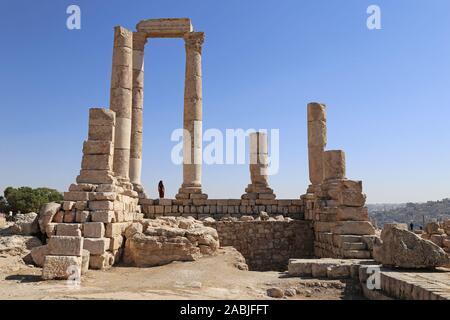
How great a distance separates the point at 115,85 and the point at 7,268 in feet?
32.8

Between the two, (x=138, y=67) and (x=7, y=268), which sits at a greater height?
(x=138, y=67)

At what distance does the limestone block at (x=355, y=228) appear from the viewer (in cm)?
1430

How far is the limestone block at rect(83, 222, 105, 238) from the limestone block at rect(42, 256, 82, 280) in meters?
1.69

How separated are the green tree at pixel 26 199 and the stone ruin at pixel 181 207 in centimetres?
2714

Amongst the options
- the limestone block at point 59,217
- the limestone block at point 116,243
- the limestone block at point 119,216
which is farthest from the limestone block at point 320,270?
the limestone block at point 59,217

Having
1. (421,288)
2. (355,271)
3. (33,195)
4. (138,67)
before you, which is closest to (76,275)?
(355,271)

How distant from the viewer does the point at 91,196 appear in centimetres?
1256

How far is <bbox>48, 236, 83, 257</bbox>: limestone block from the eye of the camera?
33.9 ft

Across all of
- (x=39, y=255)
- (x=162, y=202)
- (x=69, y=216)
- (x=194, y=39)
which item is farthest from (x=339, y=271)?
(x=194, y=39)

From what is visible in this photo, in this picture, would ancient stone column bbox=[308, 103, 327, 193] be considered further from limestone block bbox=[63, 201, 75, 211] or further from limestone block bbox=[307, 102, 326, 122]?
limestone block bbox=[63, 201, 75, 211]

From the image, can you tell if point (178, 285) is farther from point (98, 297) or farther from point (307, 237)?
point (307, 237)

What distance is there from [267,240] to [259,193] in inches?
126

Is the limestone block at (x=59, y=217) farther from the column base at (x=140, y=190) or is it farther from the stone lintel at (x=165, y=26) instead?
the stone lintel at (x=165, y=26)

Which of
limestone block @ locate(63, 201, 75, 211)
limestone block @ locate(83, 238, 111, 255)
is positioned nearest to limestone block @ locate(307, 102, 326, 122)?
limestone block @ locate(63, 201, 75, 211)
